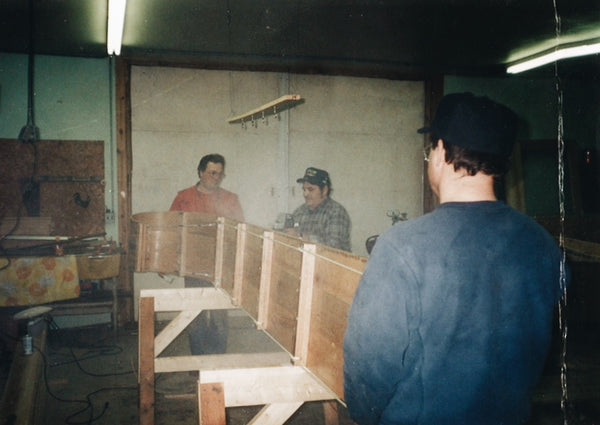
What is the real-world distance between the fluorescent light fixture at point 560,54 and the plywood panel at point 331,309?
20.1 feet

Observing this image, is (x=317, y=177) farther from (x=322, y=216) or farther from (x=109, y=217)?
(x=109, y=217)

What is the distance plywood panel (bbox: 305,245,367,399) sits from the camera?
6.25 feet

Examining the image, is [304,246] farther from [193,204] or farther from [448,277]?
[193,204]

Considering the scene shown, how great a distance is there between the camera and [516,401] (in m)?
1.47

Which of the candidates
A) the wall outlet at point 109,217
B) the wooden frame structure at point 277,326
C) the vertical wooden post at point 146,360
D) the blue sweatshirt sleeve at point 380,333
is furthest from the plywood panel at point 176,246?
the wall outlet at point 109,217

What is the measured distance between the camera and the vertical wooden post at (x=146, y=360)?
3.46 m

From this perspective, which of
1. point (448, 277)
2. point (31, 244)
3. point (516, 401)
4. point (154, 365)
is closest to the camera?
point (448, 277)

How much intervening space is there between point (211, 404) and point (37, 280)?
438 centimetres

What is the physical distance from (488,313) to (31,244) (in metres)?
6.13

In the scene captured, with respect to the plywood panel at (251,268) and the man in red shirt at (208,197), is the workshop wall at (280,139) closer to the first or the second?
the man in red shirt at (208,197)

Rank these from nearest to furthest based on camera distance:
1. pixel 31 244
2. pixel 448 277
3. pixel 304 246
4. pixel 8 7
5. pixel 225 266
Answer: pixel 448 277, pixel 304 246, pixel 225 266, pixel 8 7, pixel 31 244

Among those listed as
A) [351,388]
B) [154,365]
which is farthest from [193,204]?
[351,388]

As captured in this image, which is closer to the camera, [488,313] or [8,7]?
[488,313]

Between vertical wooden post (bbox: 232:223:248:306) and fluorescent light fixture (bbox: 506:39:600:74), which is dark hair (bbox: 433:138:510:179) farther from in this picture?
fluorescent light fixture (bbox: 506:39:600:74)
